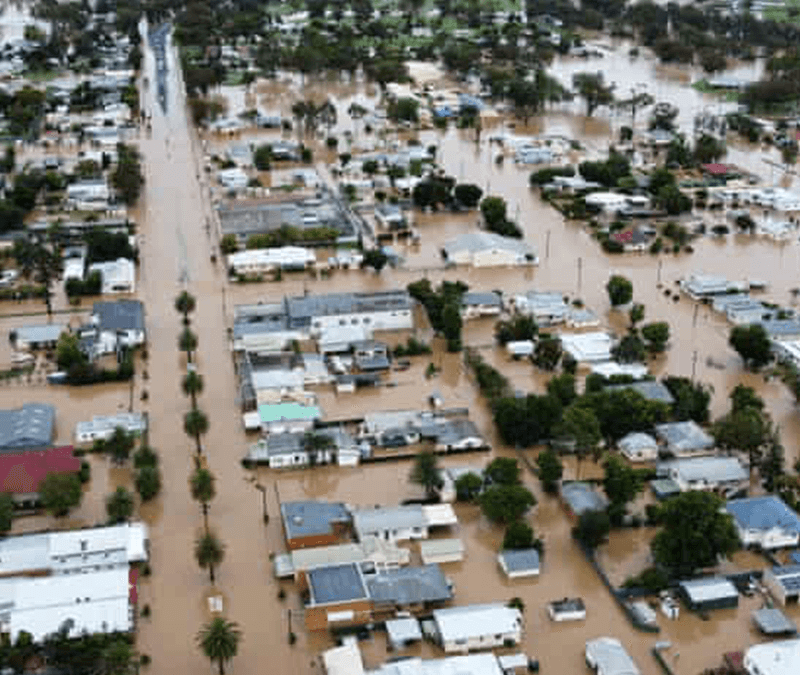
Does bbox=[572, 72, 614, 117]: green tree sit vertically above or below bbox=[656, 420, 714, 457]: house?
above

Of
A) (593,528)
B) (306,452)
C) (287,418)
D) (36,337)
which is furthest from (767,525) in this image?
(36,337)

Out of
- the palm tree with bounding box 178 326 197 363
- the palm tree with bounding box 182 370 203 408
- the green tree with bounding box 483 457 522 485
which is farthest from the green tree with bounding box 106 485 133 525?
the palm tree with bounding box 178 326 197 363

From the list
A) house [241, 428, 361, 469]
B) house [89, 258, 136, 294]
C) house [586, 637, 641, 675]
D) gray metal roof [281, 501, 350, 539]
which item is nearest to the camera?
house [586, 637, 641, 675]

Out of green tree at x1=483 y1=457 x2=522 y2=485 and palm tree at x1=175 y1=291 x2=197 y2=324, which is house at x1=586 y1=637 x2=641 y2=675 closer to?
green tree at x1=483 y1=457 x2=522 y2=485

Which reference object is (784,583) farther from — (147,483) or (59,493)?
(59,493)

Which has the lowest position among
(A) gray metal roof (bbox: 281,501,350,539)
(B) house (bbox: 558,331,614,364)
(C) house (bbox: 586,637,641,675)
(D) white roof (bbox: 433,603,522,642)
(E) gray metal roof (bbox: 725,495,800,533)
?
(C) house (bbox: 586,637,641,675)

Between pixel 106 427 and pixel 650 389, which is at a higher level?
pixel 650 389
